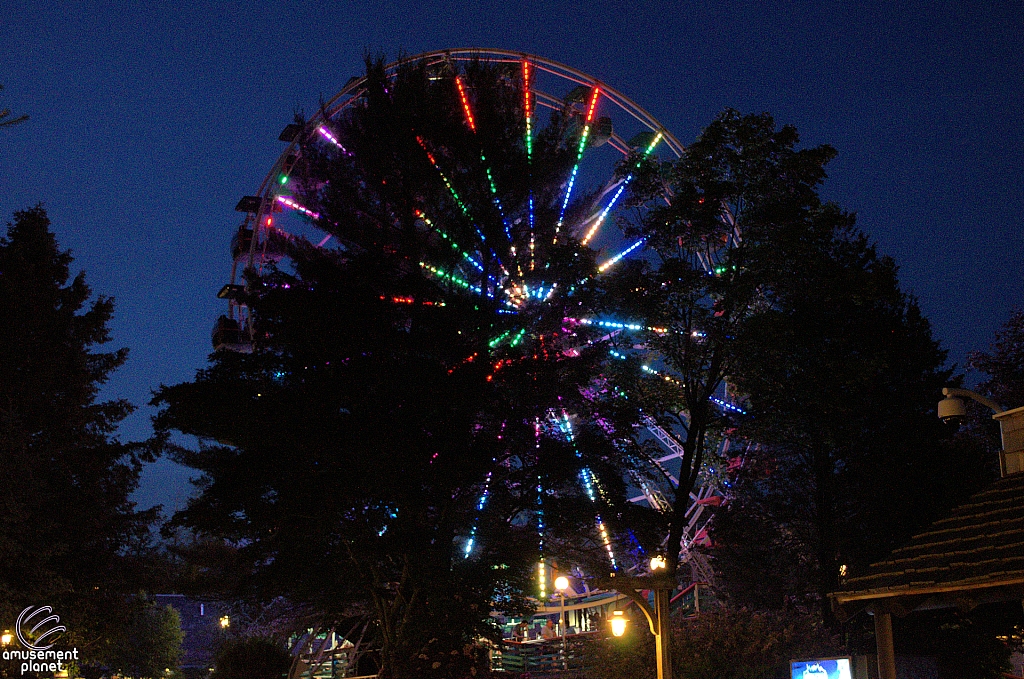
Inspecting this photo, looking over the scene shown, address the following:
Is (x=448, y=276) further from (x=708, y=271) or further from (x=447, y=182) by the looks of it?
(x=708, y=271)

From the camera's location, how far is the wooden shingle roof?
9.19 meters

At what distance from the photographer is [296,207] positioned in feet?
89.6

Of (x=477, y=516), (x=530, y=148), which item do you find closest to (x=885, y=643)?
(x=477, y=516)

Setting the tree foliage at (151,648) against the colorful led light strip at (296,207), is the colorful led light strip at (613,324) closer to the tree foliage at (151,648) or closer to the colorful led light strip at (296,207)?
the colorful led light strip at (296,207)

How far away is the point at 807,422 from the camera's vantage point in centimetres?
2512

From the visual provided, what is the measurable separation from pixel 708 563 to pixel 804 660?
13028 millimetres

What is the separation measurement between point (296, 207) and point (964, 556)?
837 inches

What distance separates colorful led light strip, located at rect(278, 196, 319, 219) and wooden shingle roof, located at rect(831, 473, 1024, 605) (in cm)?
Answer: 1708

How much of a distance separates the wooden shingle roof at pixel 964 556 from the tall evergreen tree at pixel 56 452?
19.8m

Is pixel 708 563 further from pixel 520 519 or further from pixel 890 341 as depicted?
pixel 520 519

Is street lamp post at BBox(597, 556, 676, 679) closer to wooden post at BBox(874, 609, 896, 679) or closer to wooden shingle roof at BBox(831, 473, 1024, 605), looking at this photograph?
wooden shingle roof at BBox(831, 473, 1024, 605)

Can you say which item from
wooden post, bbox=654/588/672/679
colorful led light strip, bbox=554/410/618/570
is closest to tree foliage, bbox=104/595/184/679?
colorful led light strip, bbox=554/410/618/570

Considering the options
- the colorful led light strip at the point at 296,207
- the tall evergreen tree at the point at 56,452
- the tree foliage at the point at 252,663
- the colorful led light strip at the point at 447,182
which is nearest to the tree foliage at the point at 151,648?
the tall evergreen tree at the point at 56,452

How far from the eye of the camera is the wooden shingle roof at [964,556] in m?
9.19
